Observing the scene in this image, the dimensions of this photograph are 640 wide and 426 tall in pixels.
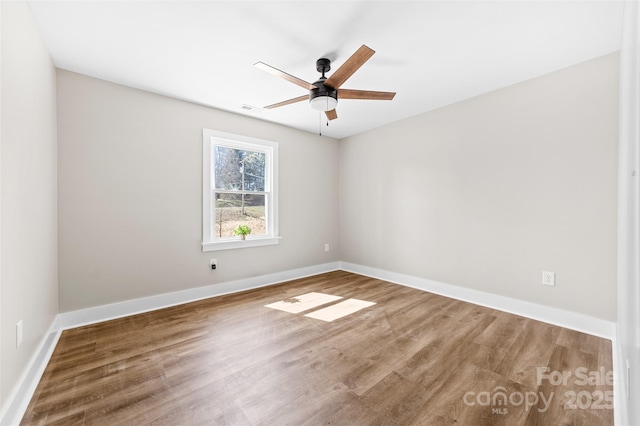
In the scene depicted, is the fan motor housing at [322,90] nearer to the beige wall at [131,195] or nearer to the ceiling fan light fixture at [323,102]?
the ceiling fan light fixture at [323,102]

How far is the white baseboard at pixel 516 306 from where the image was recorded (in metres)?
2.37

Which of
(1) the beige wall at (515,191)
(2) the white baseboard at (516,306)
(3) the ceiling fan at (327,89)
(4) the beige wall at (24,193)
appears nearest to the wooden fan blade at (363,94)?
(3) the ceiling fan at (327,89)

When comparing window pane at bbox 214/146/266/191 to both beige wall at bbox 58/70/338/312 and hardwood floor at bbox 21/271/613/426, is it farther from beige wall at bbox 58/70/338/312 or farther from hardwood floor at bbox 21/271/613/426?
hardwood floor at bbox 21/271/613/426

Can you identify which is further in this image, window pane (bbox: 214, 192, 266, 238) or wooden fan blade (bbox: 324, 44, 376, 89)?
window pane (bbox: 214, 192, 266, 238)

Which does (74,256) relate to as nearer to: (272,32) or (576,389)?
(272,32)

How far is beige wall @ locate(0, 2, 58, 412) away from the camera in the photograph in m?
1.39

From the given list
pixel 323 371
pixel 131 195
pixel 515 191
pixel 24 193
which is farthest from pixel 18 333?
pixel 515 191

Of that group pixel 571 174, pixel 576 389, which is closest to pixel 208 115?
pixel 571 174

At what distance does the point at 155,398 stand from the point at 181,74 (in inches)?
109

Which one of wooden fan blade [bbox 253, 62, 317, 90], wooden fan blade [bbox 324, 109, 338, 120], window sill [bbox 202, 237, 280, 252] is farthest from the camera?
window sill [bbox 202, 237, 280, 252]

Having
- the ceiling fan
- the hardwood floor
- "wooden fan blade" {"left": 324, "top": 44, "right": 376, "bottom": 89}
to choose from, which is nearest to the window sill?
the hardwood floor

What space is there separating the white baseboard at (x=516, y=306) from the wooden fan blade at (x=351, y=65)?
2.87 metres

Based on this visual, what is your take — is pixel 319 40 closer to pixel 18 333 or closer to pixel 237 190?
pixel 237 190

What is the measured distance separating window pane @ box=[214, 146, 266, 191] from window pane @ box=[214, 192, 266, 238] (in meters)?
0.14
